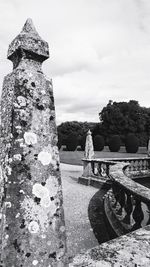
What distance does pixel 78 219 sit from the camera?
24.6 ft

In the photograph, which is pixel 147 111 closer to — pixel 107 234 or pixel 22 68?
pixel 107 234

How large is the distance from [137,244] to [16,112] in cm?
163

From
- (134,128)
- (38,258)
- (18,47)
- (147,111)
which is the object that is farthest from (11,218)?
(147,111)

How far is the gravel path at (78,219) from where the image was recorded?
5645 millimetres

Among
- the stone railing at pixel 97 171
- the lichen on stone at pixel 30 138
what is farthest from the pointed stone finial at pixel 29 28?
the stone railing at pixel 97 171

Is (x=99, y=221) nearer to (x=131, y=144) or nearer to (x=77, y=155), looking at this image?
(x=77, y=155)

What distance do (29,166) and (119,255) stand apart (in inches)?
45.3

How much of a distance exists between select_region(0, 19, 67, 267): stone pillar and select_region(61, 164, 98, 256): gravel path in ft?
6.53

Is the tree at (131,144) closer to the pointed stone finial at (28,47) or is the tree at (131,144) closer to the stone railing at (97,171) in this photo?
the stone railing at (97,171)

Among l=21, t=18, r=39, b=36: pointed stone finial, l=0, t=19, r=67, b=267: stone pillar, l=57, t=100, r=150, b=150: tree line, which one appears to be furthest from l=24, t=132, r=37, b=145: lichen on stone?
l=57, t=100, r=150, b=150: tree line

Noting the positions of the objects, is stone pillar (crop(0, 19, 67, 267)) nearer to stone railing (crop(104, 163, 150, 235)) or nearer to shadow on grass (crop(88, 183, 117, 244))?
stone railing (crop(104, 163, 150, 235))

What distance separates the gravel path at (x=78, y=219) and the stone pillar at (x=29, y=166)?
199 cm

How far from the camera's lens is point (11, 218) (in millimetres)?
1284

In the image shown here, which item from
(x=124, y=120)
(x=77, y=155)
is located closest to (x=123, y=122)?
(x=124, y=120)
